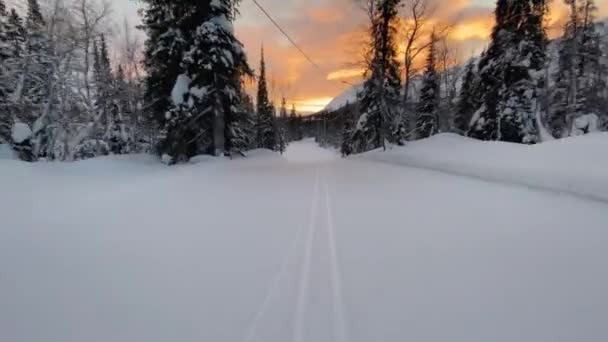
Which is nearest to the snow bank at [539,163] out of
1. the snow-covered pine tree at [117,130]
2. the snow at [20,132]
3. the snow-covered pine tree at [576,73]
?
the snow-covered pine tree at [576,73]

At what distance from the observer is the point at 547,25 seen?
20.6 m

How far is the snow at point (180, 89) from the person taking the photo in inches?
553

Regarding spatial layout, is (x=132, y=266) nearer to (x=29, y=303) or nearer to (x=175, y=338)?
(x=29, y=303)

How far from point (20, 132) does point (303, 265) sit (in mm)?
19716

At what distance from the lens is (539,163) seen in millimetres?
9156

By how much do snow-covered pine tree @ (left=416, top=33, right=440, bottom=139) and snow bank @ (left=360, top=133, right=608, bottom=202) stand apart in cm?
1978

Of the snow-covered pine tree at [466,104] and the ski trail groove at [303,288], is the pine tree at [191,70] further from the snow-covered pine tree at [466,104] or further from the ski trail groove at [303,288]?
the snow-covered pine tree at [466,104]

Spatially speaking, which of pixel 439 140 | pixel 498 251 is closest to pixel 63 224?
pixel 498 251

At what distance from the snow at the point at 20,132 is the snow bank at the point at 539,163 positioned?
65.6 ft

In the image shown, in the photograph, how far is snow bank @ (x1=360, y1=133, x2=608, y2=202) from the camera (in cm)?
704

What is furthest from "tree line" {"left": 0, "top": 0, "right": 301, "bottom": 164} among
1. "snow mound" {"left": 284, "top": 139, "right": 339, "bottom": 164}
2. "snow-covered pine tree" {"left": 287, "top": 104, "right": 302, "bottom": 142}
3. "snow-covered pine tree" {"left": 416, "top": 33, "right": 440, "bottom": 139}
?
"snow-covered pine tree" {"left": 287, "top": 104, "right": 302, "bottom": 142}

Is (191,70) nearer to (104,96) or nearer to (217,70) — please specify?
(217,70)

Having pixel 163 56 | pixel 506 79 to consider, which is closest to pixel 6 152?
pixel 163 56

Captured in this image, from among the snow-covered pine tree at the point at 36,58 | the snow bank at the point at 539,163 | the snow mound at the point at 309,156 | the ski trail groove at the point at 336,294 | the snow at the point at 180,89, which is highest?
the snow-covered pine tree at the point at 36,58
